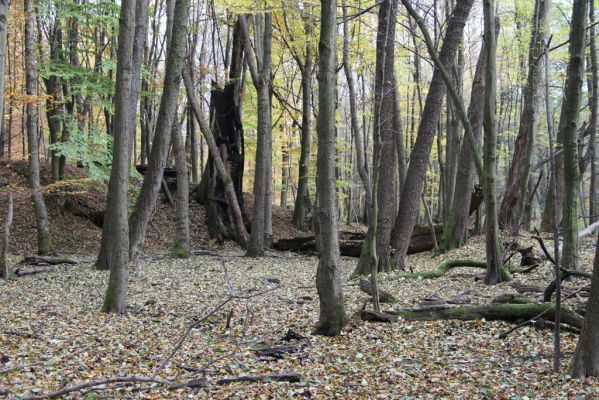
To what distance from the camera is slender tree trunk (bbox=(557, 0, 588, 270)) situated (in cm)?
621

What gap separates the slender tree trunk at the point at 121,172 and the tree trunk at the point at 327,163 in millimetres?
2988

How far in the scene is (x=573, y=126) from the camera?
670 cm

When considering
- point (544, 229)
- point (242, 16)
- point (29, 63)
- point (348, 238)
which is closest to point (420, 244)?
point (348, 238)

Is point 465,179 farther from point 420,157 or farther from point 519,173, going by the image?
point 420,157

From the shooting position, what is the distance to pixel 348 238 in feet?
55.0

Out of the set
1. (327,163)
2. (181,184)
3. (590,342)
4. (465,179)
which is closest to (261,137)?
(181,184)

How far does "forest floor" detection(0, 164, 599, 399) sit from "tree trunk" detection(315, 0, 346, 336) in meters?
0.66

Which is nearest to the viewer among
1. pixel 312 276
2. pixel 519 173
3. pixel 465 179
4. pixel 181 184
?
pixel 312 276

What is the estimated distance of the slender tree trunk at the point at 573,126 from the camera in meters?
6.21

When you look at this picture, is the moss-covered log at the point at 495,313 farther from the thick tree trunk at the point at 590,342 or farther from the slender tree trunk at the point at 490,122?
the slender tree trunk at the point at 490,122

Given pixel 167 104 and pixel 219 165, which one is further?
pixel 219 165

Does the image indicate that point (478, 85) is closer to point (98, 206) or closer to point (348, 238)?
point (348, 238)

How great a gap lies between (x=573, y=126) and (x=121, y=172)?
242 inches

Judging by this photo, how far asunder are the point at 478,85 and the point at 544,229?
17.0 ft
